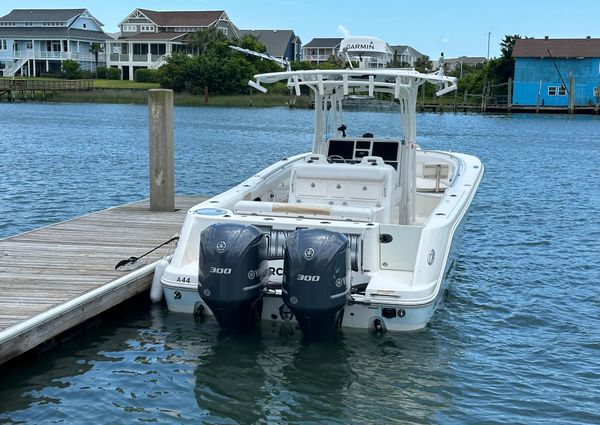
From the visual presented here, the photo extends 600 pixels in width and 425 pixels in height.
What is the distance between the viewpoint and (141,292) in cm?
903

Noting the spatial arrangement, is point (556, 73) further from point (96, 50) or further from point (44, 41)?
point (44, 41)

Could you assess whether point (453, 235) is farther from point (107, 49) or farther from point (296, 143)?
point (107, 49)

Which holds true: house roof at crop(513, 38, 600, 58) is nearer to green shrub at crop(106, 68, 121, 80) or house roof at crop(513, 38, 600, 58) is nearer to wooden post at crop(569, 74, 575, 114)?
wooden post at crop(569, 74, 575, 114)

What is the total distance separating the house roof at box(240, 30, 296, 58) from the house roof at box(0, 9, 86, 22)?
883 inches

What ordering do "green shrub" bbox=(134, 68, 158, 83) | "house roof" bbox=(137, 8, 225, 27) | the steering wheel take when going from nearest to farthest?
the steering wheel
"green shrub" bbox=(134, 68, 158, 83)
"house roof" bbox=(137, 8, 225, 27)

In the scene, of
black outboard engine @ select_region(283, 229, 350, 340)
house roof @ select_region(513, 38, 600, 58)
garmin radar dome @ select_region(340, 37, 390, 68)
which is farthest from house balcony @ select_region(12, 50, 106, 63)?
black outboard engine @ select_region(283, 229, 350, 340)

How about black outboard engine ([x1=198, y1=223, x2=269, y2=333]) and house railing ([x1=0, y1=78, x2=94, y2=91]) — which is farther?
house railing ([x1=0, y1=78, x2=94, y2=91])

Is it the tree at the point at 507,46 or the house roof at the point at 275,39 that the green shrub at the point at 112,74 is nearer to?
the house roof at the point at 275,39

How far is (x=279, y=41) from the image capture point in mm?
105312

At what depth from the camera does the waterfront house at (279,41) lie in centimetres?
10425

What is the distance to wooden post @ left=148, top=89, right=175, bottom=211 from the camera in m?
12.5

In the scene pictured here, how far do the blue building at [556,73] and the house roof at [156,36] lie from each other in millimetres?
39385

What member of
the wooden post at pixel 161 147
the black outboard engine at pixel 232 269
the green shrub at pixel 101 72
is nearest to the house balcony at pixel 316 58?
the green shrub at pixel 101 72

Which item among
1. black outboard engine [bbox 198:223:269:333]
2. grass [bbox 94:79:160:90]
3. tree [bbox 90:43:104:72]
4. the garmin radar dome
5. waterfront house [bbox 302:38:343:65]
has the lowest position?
black outboard engine [bbox 198:223:269:333]
